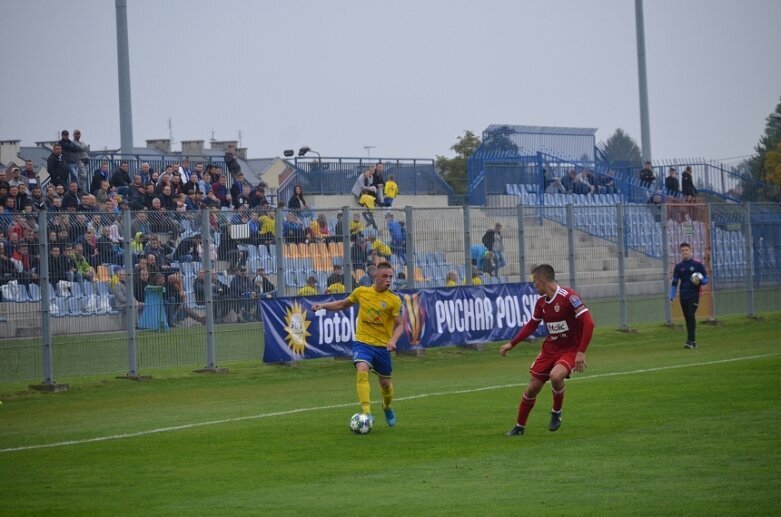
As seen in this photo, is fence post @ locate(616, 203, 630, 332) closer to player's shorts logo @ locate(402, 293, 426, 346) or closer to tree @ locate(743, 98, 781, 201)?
player's shorts logo @ locate(402, 293, 426, 346)

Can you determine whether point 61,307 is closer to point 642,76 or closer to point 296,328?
point 296,328

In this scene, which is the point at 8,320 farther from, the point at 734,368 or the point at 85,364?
Result: the point at 734,368

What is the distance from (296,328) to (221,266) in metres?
2.15

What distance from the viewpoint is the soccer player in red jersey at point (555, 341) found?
1448 centimetres

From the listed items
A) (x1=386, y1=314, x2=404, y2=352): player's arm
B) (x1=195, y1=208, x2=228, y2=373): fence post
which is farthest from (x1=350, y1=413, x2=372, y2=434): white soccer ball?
(x1=195, y1=208, x2=228, y2=373): fence post

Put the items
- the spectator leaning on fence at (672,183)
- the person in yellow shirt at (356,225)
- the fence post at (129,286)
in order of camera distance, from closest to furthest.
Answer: the fence post at (129,286) → the person in yellow shirt at (356,225) → the spectator leaning on fence at (672,183)

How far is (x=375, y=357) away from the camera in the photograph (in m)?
15.7

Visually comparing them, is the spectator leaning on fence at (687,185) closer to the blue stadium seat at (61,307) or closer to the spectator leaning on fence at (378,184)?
the spectator leaning on fence at (378,184)

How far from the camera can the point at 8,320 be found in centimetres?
2111

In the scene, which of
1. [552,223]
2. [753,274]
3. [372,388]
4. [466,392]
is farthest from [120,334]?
[753,274]

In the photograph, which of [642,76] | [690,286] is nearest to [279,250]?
[690,286]

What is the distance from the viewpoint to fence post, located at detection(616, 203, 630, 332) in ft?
105

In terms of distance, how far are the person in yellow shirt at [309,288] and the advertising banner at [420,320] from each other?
1.23 ft

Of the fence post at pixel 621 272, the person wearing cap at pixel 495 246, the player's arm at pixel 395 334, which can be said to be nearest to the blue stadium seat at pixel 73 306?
the player's arm at pixel 395 334
